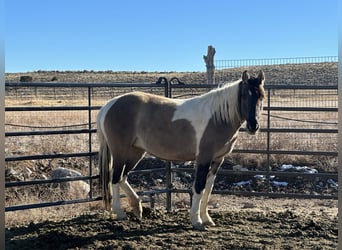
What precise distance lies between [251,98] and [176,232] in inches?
65.5

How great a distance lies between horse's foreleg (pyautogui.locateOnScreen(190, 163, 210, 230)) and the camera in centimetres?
472

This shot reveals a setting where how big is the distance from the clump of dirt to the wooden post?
536 centimetres

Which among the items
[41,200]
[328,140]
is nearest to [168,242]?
[41,200]

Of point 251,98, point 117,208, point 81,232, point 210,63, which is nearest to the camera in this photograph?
point 251,98

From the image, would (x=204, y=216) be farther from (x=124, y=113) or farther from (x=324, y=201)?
(x=324, y=201)

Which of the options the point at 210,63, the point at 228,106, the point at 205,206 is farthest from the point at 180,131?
the point at 210,63

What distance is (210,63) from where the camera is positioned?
35.0 feet

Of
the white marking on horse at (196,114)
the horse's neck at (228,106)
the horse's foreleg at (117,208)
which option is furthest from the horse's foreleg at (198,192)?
the horse's foreleg at (117,208)

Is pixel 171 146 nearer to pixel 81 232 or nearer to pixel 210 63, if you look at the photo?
pixel 81 232

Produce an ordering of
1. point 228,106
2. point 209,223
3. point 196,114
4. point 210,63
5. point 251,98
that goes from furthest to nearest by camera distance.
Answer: point 210,63 → point 209,223 → point 196,114 → point 228,106 → point 251,98

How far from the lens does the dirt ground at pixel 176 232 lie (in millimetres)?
4242

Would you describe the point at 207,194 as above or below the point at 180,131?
below

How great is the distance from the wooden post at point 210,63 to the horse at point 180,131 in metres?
5.37

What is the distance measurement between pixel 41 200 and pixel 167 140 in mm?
2481
